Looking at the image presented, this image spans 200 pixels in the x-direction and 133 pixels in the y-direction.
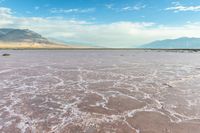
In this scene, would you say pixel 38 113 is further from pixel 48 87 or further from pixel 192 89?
pixel 192 89

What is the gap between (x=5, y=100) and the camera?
1692cm

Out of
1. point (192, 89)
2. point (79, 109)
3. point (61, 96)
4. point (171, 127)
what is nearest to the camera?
point (171, 127)

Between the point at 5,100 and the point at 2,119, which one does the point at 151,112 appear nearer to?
the point at 2,119

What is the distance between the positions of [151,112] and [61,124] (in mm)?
6855

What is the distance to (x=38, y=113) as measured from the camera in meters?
13.8

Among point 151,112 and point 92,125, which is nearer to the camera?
point 92,125

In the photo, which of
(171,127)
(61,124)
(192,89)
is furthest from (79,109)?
(192,89)

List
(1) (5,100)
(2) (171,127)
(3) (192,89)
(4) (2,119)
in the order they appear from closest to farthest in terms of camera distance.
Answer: (2) (171,127) → (4) (2,119) → (1) (5,100) → (3) (192,89)

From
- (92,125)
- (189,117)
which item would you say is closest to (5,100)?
(92,125)

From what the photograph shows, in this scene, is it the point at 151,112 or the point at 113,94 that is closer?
the point at 151,112

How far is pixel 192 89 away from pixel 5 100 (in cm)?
2024

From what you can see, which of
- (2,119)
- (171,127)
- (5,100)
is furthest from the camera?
(5,100)

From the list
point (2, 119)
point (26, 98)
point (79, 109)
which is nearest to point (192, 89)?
point (79, 109)

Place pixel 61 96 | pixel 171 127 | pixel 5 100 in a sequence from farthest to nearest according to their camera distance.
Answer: pixel 61 96 < pixel 5 100 < pixel 171 127
